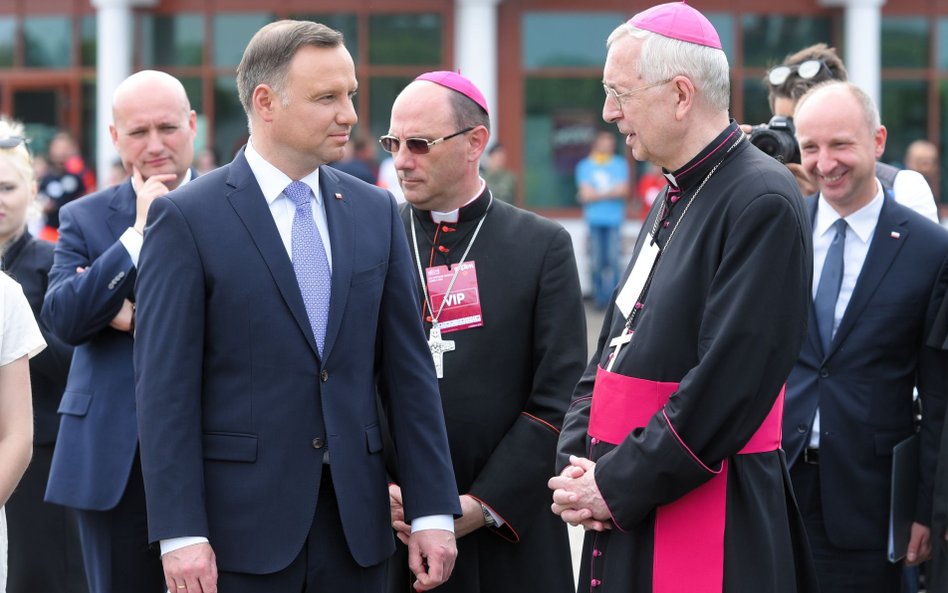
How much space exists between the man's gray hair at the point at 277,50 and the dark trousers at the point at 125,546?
4.72ft

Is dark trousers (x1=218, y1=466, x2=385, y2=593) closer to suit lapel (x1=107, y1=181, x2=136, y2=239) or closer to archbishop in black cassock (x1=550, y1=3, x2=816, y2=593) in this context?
archbishop in black cassock (x1=550, y1=3, x2=816, y2=593)

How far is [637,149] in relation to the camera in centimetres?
334

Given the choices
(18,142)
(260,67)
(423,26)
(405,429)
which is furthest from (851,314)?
(423,26)

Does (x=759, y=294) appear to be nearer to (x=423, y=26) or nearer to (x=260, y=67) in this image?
(x=260, y=67)

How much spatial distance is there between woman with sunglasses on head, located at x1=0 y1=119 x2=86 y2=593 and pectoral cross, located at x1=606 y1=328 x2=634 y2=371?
240 centimetres

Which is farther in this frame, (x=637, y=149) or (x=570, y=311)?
(x=570, y=311)

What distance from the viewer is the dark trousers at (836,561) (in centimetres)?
414

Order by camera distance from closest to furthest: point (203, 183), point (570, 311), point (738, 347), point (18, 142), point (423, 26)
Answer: point (738, 347)
point (203, 183)
point (570, 311)
point (18, 142)
point (423, 26)

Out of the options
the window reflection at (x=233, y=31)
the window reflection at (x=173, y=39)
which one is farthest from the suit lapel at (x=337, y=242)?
the window reflection at (x=173, y=39)

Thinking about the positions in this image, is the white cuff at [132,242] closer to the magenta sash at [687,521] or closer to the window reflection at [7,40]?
the magenta sash at [687,521]

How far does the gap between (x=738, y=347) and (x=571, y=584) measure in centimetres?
143

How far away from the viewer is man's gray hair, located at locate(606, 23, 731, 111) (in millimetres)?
3219

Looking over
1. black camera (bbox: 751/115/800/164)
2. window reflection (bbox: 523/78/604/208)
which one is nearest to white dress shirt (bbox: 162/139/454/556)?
black camera (bbox: 751/115/800/164)

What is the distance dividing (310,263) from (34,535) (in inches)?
91.9
